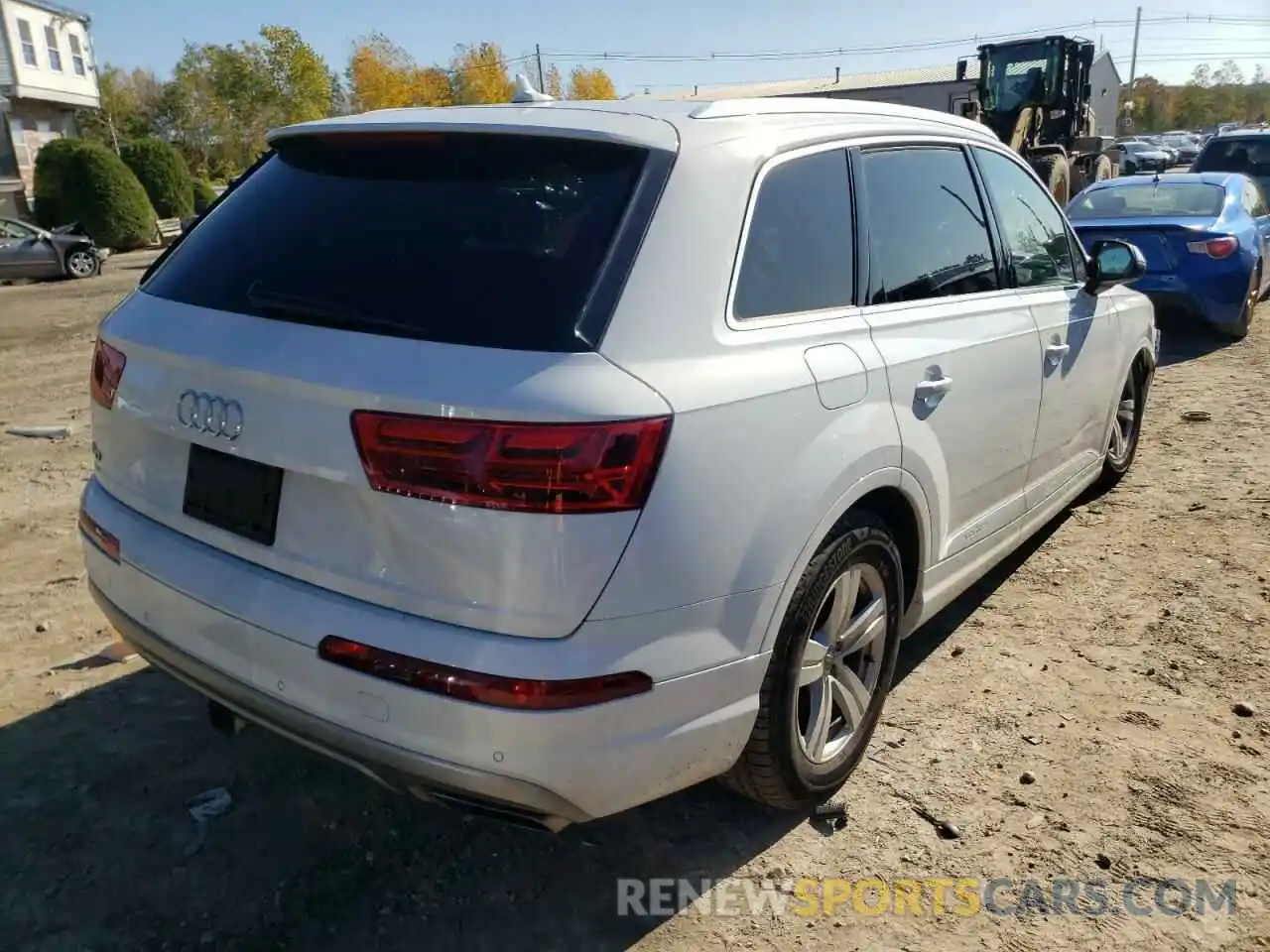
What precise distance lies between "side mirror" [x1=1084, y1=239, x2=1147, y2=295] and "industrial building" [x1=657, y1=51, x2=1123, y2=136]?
1267 centimetres

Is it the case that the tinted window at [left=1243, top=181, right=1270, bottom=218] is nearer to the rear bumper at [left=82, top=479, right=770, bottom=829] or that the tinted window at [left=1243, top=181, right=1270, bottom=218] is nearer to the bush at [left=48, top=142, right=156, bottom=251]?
the rear bumper at [left=82, top=479, right=770, bottom=829]

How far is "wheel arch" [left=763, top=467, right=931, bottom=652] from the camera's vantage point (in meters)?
2.40

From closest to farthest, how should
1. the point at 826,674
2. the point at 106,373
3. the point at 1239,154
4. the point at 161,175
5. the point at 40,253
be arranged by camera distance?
the point at 106,373
the point at 826,674
the point at 1239,154
the point at 40,253
the point at 161,175

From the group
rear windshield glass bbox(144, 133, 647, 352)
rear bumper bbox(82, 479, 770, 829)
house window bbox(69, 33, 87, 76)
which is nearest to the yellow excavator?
rear windshield glass bbox(144, 133, 647, 352)

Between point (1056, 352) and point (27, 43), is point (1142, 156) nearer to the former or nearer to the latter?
point (1056, 352)

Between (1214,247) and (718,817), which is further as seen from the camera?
(1214,247)

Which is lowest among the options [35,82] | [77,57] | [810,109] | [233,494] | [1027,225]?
[233,494]

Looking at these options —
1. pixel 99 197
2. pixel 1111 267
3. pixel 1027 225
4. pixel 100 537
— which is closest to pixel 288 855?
pixel 100 537

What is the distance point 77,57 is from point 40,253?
29.7 m

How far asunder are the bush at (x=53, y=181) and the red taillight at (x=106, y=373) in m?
27.5

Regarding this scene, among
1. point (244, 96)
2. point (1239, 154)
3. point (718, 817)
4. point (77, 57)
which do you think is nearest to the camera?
point (718, 817)

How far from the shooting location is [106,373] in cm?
266

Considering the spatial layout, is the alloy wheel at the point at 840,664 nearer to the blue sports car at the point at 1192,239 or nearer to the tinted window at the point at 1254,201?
the blue sports car at the point at 1192,239

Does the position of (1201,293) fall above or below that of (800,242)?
below
